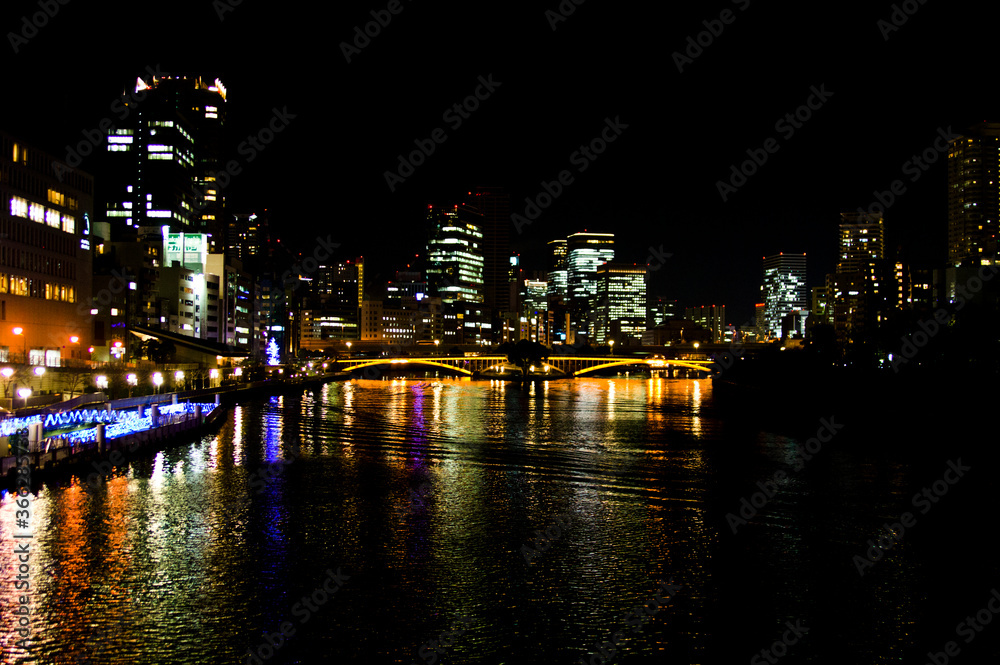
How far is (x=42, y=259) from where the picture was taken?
5541cm

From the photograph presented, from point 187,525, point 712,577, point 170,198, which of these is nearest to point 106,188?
point 170,198

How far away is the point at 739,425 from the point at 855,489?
24.3 meters

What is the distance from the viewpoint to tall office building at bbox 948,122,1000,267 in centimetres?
18312

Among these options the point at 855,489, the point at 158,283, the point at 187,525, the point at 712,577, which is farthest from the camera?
the point at 158,283

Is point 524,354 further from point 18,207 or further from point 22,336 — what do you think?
point 18,207

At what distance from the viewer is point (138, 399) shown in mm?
40031

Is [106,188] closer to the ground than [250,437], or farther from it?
farther from it

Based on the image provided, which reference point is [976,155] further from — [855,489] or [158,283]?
[855,489]

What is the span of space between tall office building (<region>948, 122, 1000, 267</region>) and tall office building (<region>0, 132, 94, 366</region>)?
585 ft

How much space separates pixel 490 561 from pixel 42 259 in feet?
160

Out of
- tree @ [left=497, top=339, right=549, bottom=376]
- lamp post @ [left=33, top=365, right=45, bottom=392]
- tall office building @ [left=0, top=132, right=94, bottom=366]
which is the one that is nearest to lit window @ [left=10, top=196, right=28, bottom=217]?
tall office building @ [left=0, top=132, right=94, bottom=366]

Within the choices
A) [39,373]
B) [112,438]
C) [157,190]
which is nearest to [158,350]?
[39,373]

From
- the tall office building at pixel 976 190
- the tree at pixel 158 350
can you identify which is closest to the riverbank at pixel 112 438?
the tree at pixel 158 350

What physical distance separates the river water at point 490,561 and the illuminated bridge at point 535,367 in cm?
8412
